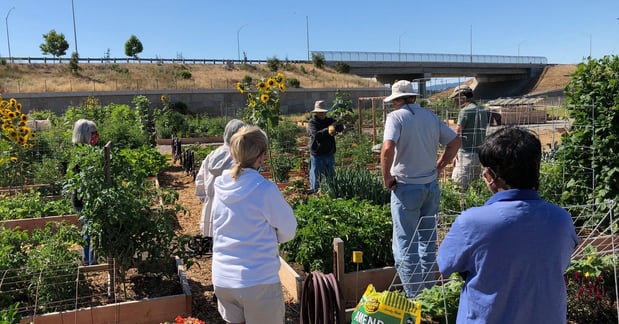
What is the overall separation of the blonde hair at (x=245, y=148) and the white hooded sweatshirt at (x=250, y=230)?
0.04 metres

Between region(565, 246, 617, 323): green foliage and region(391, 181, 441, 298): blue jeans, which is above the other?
region(391, 181, 441, 298): blue jeans

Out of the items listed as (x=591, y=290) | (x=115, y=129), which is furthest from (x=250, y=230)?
(x=115, y=129)

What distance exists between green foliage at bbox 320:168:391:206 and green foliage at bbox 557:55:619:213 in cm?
229

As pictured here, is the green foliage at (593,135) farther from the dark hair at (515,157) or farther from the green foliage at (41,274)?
the green foliage at (41,274)

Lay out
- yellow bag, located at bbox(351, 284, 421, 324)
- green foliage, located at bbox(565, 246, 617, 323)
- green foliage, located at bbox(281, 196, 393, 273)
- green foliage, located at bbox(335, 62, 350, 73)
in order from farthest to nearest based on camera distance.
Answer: green foliage, located at bbox(335, 62, 350, 73), green foliage, located at bbox(281, 196, 393, 273), green foliage, located at bbox(565, 246, 617, 323), yellow bag, located at bbox(351, 284, 421, 324)

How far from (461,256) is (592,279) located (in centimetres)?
287

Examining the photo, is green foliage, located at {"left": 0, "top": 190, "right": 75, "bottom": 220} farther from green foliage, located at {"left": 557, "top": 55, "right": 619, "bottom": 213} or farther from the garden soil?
green foliage, located at {"left": 557, "top": 55, "right": 619, "bottom": 213}

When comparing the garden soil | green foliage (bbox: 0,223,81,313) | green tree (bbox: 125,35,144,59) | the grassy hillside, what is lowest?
the garden soil

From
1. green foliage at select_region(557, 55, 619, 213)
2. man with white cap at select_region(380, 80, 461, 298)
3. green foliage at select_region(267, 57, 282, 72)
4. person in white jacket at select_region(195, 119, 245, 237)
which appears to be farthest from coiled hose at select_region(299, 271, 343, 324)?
green foliage at select_region(267, 57, 282, 72)

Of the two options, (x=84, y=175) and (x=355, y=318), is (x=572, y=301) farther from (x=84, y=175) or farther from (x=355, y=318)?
(x=84, y=175)

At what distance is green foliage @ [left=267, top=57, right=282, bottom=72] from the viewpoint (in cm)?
4925

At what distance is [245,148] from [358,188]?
3870mm

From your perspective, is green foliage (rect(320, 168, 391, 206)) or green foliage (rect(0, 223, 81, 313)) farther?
green foliage (rect(320, 168, 391, 206))

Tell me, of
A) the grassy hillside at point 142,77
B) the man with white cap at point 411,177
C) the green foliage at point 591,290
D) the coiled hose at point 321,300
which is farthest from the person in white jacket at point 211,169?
the grassy hillside at point 142,77
